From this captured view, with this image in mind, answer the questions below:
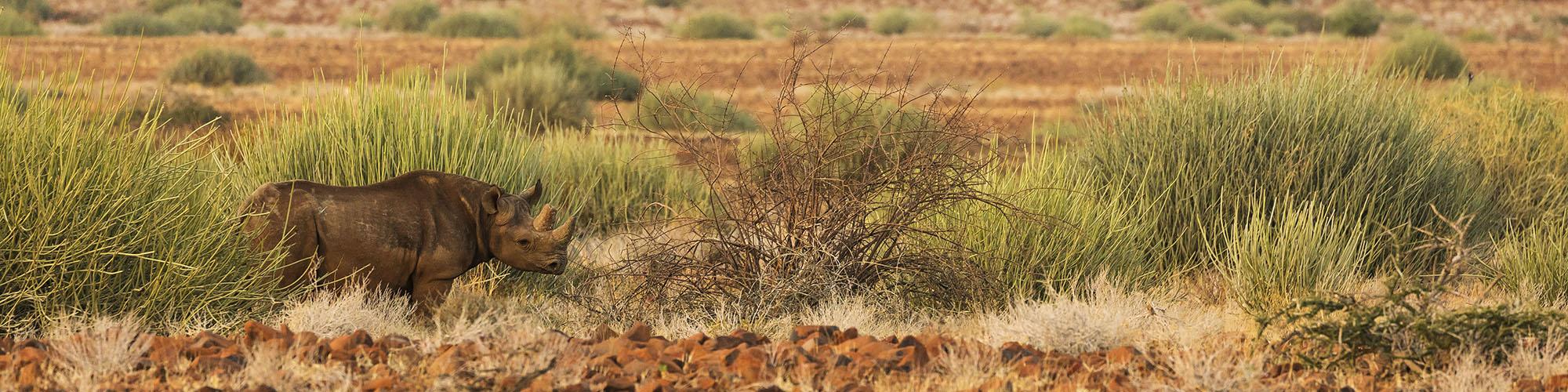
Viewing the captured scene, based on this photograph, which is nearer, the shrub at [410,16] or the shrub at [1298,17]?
the shrub at [410,16]

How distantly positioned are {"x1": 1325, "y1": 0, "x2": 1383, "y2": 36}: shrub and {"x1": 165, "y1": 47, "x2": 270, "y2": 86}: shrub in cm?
3976

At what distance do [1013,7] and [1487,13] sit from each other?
19.3 meters

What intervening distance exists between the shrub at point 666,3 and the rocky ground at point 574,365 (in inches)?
2356

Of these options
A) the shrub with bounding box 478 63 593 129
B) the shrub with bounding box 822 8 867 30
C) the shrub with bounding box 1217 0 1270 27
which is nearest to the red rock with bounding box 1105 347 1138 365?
the shrub with bounding box 478 63 593 129

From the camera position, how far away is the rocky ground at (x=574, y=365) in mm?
4855

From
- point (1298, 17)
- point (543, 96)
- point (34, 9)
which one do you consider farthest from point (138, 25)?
point (1298, 17)

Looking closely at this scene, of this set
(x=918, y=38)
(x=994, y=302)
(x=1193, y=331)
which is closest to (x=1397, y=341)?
(x=1193, y=331)

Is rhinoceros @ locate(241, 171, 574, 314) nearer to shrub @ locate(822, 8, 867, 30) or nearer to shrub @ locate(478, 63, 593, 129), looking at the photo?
shrub @ locate(478, 63, 593, 129)

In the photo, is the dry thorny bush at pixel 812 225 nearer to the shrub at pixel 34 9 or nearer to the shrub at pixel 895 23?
the shrub at pixel 34 9

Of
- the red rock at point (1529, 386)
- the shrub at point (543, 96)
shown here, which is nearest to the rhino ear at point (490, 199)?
the red rock at point (1529, 386)

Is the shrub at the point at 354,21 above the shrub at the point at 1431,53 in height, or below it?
below

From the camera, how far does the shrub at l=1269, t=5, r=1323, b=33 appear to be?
64250mm

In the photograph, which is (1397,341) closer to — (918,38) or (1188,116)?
(1188,116)

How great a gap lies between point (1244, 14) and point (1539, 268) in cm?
5879
